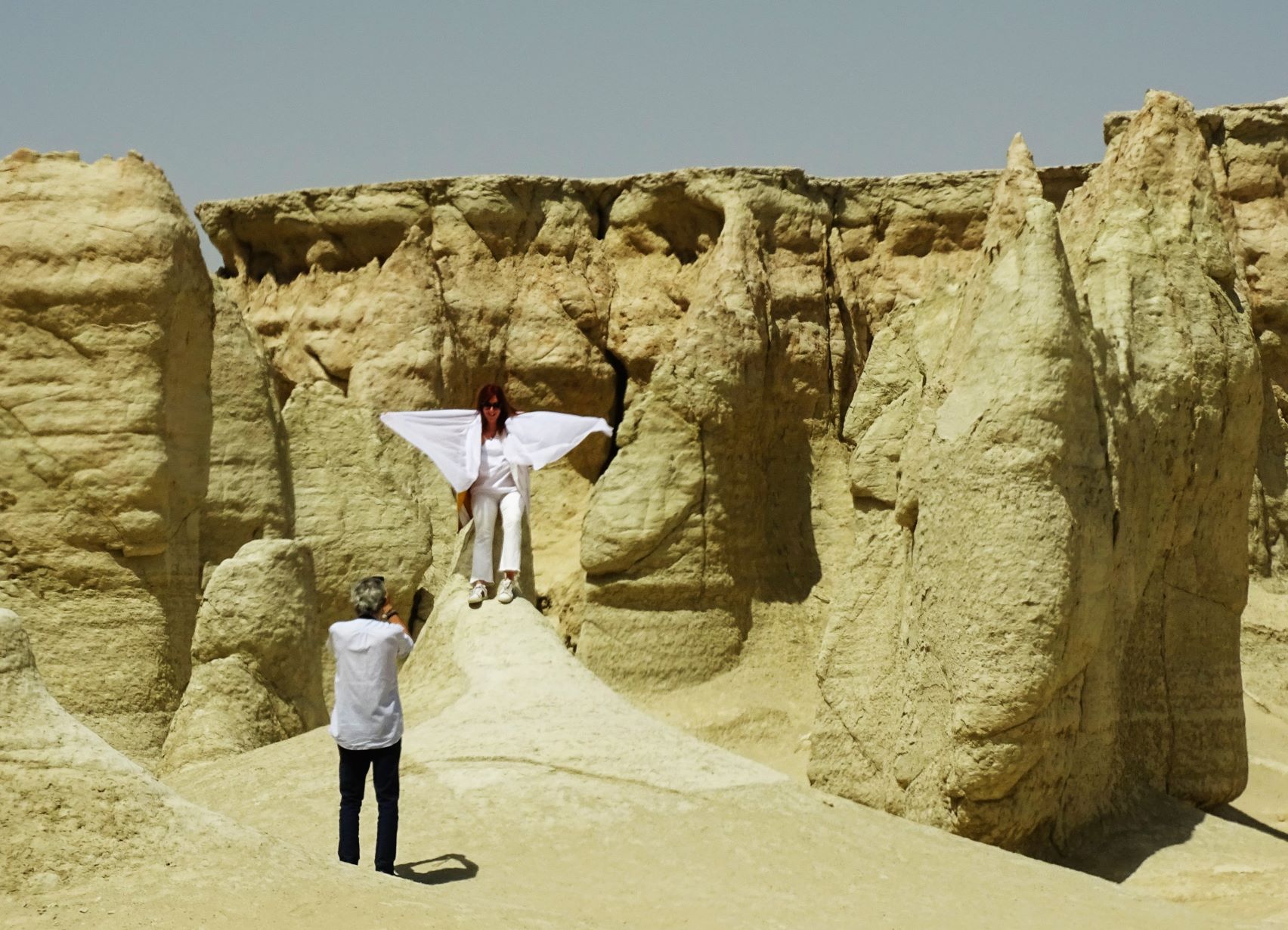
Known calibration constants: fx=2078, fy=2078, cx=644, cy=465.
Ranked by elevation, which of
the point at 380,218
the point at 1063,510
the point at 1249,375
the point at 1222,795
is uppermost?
the point at 380,218

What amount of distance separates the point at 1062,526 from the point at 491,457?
3092mm

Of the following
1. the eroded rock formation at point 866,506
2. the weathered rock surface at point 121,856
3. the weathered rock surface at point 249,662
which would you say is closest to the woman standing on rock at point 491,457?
the eroded rock formation at point 866,506

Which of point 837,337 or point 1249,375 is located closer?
point 1249,375

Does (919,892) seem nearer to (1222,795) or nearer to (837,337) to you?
(1222,795)

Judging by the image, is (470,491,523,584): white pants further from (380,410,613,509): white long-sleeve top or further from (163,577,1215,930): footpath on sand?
(163,577,1215,930): footpath on sand

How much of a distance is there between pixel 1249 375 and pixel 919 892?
538 cm

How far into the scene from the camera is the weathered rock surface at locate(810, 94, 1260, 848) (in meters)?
11.2

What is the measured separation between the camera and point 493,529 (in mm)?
11375

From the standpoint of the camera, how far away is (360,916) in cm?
692

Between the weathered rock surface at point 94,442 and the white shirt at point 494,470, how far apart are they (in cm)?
324

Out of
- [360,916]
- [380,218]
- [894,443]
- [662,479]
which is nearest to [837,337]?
[662,479]

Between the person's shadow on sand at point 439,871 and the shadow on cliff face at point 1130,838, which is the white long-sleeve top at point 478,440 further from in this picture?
the shadow on cliff face at point 1130,838

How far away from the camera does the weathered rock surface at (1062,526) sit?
11.2 metres

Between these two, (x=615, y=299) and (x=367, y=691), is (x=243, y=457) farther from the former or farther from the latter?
(x=615, y=299)
